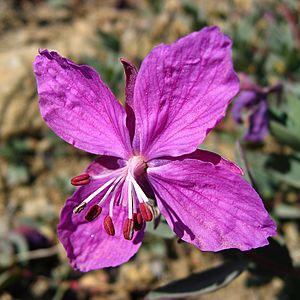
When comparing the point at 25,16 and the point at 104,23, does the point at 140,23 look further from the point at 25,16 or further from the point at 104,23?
the point at 25,16

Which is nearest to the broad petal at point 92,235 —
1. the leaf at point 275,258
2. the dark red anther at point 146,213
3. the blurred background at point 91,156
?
the dark red anther at point 146,213

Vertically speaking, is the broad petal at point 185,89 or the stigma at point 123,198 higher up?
the broad petal at point 185,89

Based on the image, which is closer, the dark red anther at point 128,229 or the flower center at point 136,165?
the dark red anther at point 128,229

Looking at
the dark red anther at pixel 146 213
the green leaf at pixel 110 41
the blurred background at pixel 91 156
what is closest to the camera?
the dark red anther at pixel 146 213

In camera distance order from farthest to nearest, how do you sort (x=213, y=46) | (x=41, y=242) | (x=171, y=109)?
(x=41, y=242) → (x=171, y=109) → (x=213, y=46)

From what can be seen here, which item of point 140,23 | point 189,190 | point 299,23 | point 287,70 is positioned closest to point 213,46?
point 189,190

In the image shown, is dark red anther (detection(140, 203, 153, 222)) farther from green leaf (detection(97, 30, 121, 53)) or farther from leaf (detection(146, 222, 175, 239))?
green leaf (detection(97, 30, 121, 53))

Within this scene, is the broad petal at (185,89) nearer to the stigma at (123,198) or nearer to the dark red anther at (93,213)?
the stigma at (123,198)

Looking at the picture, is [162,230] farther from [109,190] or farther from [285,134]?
[285,134]
